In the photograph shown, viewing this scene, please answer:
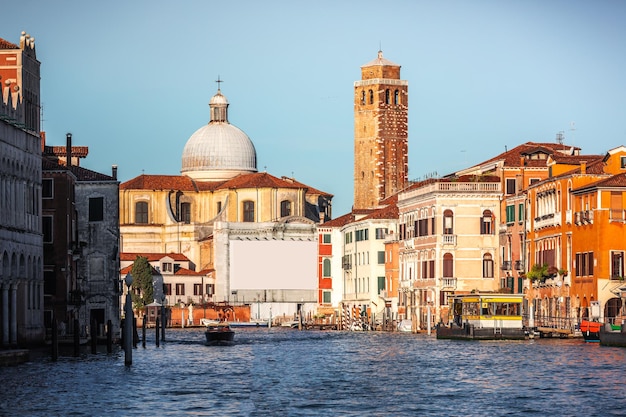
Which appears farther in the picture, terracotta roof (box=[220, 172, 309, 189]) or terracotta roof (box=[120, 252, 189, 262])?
terracotta roof (box=[220, 172, 309, 189])

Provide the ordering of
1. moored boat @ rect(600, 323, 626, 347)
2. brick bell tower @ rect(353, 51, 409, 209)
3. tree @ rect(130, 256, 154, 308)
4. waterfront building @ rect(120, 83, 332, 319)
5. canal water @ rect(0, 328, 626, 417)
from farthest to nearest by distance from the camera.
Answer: waterfront building @ rect(120, 83, 332, 319), tree @ rect(130, 256, 154, 308), brick bell tower @ rect(353, 51, 409, 209), moored boat @ rect(600, 323, 626, 347), canal water @ rect(0, 328, 626, 417)

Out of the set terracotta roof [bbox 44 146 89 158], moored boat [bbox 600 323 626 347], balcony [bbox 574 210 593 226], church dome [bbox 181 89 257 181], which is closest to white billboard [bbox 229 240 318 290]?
church dome [bbox 181 89 257 181]

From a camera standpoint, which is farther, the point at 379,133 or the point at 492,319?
the point at 379,133

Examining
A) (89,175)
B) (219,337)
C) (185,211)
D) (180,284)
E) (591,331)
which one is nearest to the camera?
(591,331)

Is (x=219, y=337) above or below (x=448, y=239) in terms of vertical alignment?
below

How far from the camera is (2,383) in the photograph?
43.0m

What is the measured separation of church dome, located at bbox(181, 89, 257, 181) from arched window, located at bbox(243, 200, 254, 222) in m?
6.45

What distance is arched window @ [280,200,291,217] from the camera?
5295 inches

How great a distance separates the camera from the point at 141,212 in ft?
443

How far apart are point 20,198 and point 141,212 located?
7441 centimetres

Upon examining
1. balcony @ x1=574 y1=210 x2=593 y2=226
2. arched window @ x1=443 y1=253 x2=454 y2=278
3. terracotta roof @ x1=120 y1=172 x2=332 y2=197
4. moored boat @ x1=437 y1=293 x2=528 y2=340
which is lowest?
moored boat @ x1=437 y1=293 x2=528 y2=340

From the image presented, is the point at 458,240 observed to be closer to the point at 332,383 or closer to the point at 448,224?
the point at 448,224

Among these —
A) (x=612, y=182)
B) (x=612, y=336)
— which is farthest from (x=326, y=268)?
(x=612, y=336)

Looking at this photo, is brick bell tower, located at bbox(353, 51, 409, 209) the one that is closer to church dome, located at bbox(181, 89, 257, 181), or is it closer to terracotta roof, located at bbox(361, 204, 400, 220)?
terracotta roof, located at bbox(361, 204, 400, 220)
